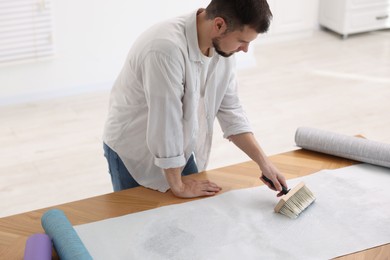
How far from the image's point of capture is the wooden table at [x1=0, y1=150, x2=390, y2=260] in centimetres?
179

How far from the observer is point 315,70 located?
16.4 ft

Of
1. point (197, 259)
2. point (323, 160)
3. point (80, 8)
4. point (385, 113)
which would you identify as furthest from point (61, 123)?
point (197, 259)

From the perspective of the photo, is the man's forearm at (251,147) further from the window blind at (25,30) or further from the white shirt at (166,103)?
the window blind at (25,30)

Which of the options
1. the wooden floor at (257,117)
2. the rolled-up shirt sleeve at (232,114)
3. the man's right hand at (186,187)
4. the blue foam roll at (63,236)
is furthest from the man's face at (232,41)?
the wooden floor at (257,117)

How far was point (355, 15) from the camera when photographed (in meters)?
5.61

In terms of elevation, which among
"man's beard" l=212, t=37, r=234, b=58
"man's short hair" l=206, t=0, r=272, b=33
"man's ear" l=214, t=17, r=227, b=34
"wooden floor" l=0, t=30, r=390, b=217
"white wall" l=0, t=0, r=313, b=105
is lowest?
"wooden floor" l=0, t=30, r=390, b=217

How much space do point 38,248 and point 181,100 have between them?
612 millimetres

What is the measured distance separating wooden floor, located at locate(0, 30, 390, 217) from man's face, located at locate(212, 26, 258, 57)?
173 centimetres

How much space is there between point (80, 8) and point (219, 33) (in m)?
2.66

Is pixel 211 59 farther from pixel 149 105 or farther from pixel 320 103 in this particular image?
pixel 320 103

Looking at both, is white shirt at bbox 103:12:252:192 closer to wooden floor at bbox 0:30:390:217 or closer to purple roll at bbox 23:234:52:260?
purple roll at bbox 23:234:52:260

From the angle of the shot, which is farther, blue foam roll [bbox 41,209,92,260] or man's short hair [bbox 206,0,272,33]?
man's short hair [bbox 206,0,272,33]

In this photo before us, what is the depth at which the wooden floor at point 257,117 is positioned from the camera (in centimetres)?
358

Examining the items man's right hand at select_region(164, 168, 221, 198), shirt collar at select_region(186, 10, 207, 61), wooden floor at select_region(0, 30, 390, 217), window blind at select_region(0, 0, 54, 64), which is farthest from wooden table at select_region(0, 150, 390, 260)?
window blind at select_region(0, 0, 54, 64)
